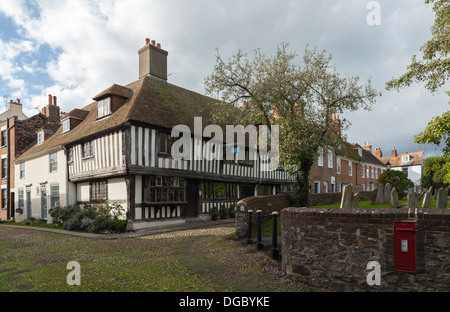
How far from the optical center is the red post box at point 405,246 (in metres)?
4.43

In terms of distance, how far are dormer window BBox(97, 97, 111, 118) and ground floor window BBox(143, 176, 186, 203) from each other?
4.75m

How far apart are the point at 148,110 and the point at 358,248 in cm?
1300

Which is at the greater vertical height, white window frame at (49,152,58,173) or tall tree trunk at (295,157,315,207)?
white window frame at (49,152,58,173)

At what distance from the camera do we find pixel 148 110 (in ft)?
51.1

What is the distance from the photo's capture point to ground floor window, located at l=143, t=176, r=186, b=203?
14.7 meters

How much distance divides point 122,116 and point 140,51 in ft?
21.7

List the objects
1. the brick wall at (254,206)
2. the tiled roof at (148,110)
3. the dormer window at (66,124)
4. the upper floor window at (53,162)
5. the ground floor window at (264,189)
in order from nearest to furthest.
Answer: the brick wall at (254,206) → the tiled roof at (148,110) → the upper floor window at (53,162) → the dormer window at (66,124) → the ground floor window at (264,189)

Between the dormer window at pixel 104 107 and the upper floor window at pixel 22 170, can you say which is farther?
the upper floor window at pixel 22 170

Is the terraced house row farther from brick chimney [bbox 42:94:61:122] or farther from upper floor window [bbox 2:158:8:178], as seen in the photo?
upper floor window [bbox 2:158:8:178]

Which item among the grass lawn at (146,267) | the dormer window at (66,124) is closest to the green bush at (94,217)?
the grass lawn at (146,267)

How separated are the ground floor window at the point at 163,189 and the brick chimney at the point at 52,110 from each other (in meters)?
16.2

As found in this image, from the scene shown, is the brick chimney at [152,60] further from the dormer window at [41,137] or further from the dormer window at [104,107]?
the dormer window at [41,137]

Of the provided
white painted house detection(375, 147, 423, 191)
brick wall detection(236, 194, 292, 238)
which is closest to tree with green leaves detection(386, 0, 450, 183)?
brick wall detection(236, 194, 292, 238)
